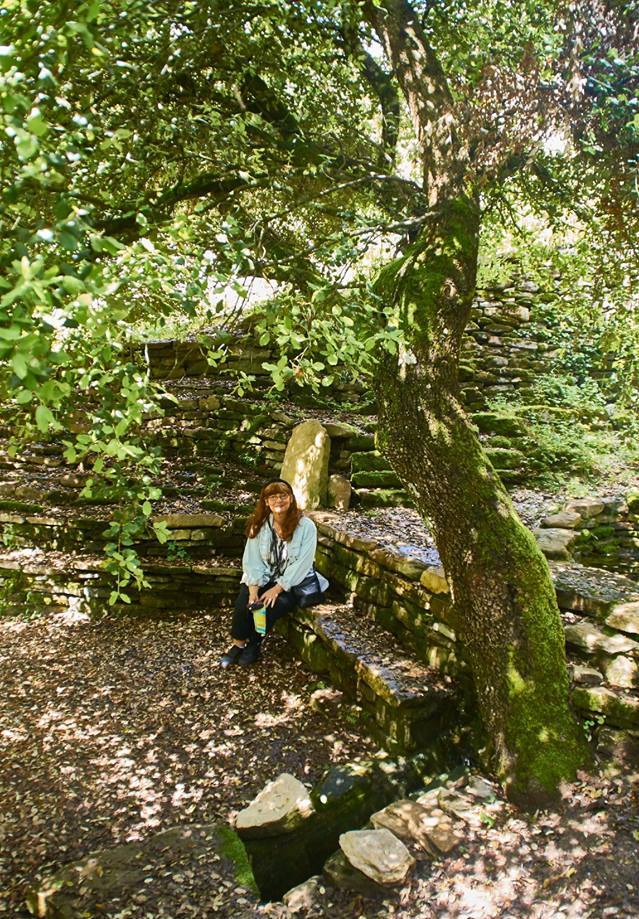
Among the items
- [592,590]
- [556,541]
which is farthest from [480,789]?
[556,541]

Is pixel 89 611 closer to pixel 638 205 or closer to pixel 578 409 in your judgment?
pixel 638 205

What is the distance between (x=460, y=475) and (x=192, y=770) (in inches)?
99.4

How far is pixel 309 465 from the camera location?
6.70 m

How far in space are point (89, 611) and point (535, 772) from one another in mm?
4616

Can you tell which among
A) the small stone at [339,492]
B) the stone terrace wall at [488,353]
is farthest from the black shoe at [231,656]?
the stone terrace wall at [488,353]

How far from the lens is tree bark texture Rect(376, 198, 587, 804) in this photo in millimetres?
3053

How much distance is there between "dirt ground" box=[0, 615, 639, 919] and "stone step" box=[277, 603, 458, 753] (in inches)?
8.0

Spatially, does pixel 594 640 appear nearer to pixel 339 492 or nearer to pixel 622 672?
pixel 622 672

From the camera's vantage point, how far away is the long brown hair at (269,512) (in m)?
4.76

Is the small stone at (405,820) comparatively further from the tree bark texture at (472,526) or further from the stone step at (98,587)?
the stone step at (98,587)

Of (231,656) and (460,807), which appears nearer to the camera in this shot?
(460,807)

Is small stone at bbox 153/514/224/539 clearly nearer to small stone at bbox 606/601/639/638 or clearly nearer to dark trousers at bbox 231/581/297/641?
dark trousers at bbox 231/581/297/641

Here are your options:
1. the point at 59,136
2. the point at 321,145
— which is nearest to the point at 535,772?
the point at 59,136

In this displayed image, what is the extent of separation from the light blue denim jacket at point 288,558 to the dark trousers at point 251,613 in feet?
0.27
